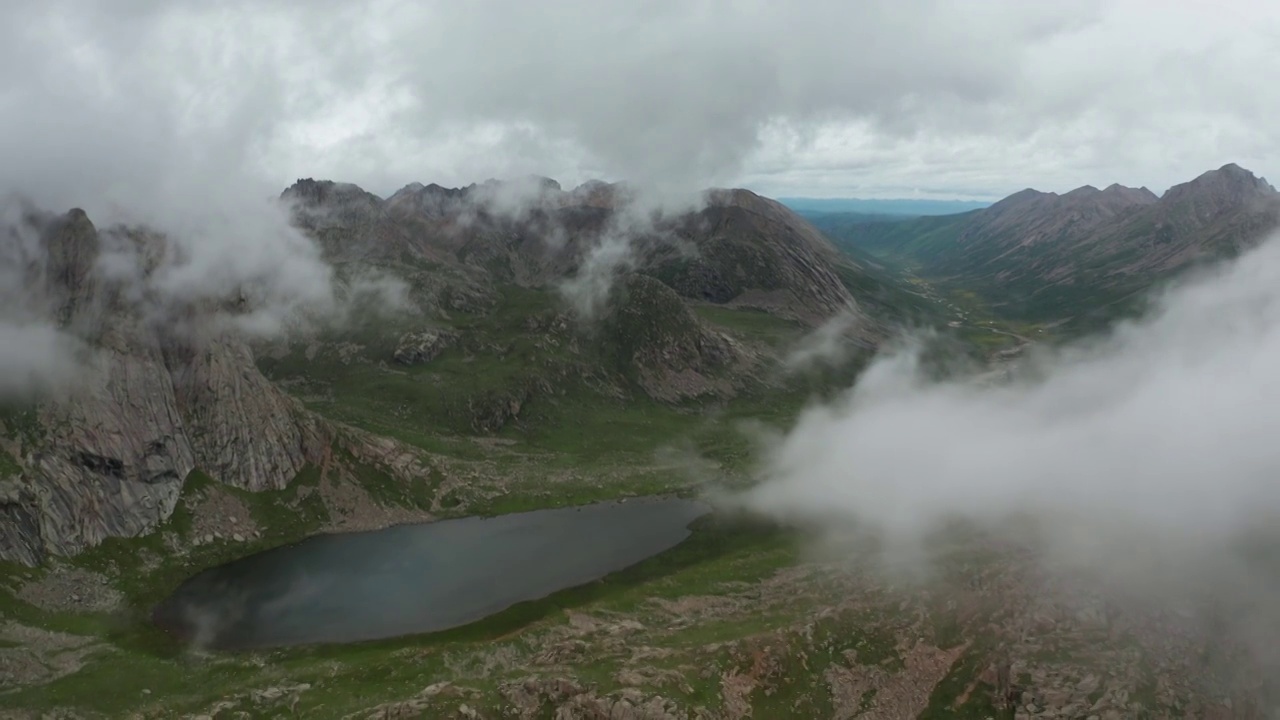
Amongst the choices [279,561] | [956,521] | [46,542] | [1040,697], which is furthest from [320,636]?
[956,521]

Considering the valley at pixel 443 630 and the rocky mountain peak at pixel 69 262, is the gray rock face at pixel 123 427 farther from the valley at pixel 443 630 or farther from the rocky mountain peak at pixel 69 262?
the valley at pixel 443 630

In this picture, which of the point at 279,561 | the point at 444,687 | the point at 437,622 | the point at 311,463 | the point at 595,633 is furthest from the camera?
the point at 311,463

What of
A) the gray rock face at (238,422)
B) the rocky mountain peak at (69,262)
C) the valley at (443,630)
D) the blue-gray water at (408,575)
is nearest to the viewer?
the valley at (443,630)

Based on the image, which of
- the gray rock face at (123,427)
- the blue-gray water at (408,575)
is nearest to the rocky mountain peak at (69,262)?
the gray rock face at (123,427)

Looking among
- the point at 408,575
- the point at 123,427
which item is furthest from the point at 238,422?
the point at 408,575

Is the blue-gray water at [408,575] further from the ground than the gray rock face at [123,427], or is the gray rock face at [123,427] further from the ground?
the gray rock face at [123,427]

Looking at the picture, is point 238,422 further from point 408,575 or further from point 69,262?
point 408,575

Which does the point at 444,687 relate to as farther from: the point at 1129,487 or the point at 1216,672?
the point at 1129,487

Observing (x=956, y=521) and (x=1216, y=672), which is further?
(x=956, y=521)
